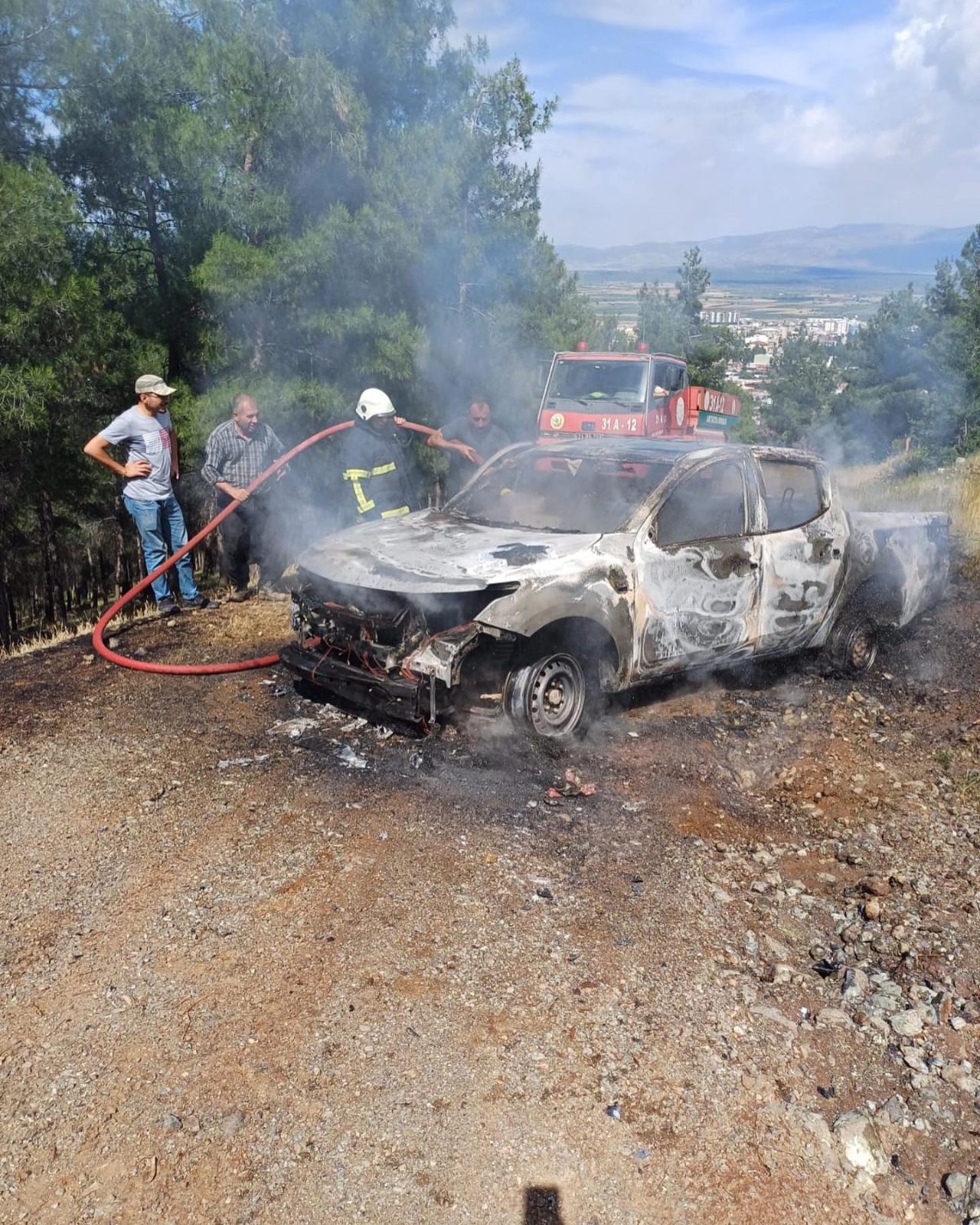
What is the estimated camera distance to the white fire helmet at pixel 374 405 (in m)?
7.34

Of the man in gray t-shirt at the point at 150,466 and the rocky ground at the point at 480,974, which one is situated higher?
the man in gray t-shirt at the point at 150,466

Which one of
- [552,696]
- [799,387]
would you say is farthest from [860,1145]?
[799,387]

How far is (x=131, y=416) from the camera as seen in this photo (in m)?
7.15

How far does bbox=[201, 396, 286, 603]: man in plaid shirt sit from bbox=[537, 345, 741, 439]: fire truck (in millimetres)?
5956

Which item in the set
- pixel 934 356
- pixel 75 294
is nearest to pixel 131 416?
pixel 75 294

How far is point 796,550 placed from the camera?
6.11 meters

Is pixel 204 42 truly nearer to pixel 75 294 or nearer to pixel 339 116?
pixel 339 116

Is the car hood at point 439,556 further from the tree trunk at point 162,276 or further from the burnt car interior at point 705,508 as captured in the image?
the tree trunk at point 162,276

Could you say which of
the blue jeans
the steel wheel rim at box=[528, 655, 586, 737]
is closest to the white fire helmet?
the blue jeans

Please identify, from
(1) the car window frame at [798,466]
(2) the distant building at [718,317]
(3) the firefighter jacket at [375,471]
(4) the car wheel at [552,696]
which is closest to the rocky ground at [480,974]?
(4) the car wheel at [552,696]

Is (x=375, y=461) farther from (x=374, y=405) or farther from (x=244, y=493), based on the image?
(x=244, y=493)

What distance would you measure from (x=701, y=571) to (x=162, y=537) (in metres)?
4.56

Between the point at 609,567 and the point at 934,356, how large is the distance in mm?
23625

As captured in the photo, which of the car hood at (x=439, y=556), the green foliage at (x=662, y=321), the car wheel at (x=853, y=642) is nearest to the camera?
the car hood at (x=439, y=556)
